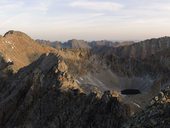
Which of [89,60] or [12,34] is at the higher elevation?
[12,34]

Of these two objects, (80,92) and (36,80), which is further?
(36,80)

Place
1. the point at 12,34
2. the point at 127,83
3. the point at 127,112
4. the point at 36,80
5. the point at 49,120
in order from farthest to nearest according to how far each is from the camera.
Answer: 1. the point at 12,34
2. the point at 127,83
3. the point at 36,80
4. the point at 49,120
5. the point at 127,112

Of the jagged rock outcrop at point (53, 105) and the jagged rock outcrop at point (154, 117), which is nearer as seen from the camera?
the jagged rock outcrop at point (154, 117)

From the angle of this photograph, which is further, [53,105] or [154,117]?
[53,105]

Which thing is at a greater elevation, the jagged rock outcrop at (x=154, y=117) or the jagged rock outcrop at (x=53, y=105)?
the jagged rock outcrop at (x=154, y=117)

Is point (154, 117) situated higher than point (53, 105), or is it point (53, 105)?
point (154, 117)

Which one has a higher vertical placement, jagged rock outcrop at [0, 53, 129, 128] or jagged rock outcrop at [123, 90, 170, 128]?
jagged rock outcrop at [123, 90, 170, 128]

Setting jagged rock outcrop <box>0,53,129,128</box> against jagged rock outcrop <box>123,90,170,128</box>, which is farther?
jagged rock outcrop <box>0,53,129,128</box>

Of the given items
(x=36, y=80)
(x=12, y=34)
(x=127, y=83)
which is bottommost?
(x=127, y=83)

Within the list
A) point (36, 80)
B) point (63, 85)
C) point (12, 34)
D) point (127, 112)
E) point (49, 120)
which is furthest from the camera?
point (12, 34)

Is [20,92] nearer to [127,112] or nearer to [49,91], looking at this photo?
[49,91]

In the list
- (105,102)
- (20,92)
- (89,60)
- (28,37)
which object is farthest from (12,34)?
(105,102)
